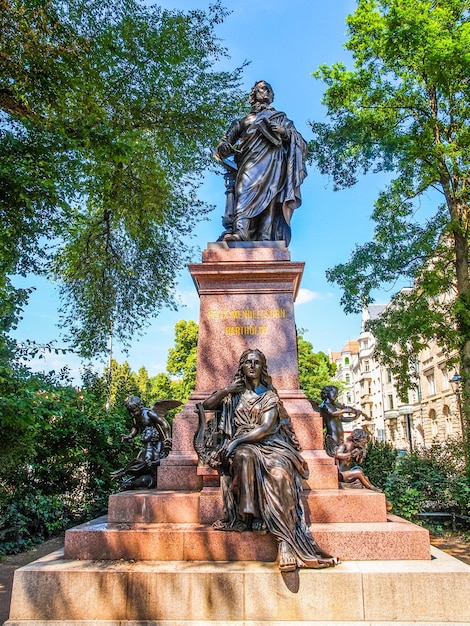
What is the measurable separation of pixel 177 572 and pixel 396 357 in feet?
45.5

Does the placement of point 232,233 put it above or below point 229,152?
below

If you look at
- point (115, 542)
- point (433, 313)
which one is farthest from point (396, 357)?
point (115, 542)

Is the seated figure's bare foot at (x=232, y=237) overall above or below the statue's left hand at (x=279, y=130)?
below

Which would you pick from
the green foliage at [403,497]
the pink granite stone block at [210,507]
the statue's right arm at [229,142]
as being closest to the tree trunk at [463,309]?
the green foliage at [403,497]

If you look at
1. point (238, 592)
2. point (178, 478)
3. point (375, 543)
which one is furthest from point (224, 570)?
point (178, 478)

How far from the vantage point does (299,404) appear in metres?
6.25

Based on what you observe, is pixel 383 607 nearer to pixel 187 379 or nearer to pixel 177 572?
pixel 177 572

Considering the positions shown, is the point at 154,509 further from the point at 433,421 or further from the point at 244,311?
the point at 433,421

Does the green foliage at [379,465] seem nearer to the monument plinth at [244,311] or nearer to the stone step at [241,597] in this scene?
the monument plinth at [244,311]

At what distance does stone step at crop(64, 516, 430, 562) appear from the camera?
465 cm

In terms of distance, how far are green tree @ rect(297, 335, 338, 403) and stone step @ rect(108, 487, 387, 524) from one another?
28987mm

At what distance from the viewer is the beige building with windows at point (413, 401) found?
3684 cm

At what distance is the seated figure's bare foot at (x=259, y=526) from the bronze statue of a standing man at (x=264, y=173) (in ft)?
13.5

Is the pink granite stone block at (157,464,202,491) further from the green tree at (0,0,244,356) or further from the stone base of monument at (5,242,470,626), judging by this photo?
the green tree at (0,0,244,356)
